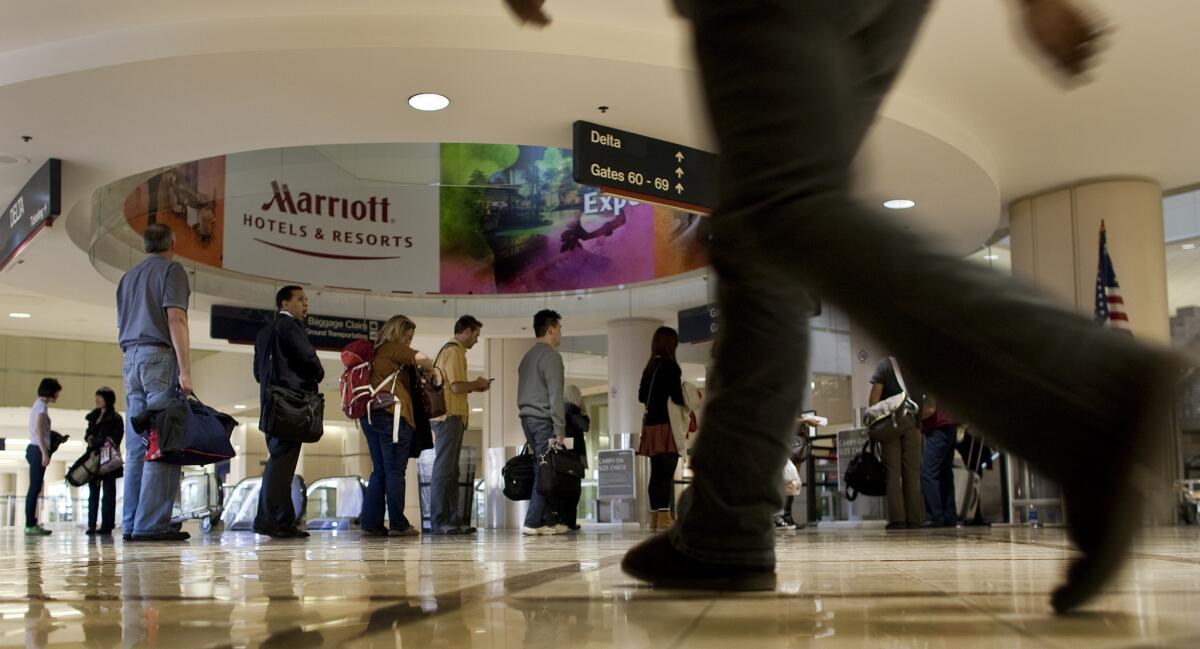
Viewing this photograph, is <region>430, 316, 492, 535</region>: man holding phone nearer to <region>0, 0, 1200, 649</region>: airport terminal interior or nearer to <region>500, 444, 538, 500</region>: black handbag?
<region>0, 0, 1200, 649</region>: airport terminal interior

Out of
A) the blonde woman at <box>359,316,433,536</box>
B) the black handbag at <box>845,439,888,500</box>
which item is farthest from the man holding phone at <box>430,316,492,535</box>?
the black handbag at <box>845,439,888,500</box>

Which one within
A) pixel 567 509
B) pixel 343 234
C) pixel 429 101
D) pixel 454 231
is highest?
pixel 454 231

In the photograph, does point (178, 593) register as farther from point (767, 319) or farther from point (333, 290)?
point (333, 290)

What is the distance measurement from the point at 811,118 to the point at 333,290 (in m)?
14.9

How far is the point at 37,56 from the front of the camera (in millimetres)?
7422

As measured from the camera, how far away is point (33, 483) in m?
11.7

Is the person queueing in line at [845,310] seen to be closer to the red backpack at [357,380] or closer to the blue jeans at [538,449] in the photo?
the red backpack at [357,380]

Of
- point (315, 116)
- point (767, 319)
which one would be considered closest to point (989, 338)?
point (767, 319)

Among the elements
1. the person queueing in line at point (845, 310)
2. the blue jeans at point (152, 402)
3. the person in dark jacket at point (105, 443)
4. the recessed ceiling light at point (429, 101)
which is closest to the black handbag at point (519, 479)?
the recessed ceiling light at point (429, 101)

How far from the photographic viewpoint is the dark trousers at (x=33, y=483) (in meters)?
11.3

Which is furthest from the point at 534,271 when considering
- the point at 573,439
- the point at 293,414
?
the point at 293,414

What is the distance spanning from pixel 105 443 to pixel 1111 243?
1085 cm

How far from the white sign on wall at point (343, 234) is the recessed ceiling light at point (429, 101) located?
3265 millimetres

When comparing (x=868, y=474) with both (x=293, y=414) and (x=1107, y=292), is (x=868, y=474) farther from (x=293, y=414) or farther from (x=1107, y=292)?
(x=293, y=414)
